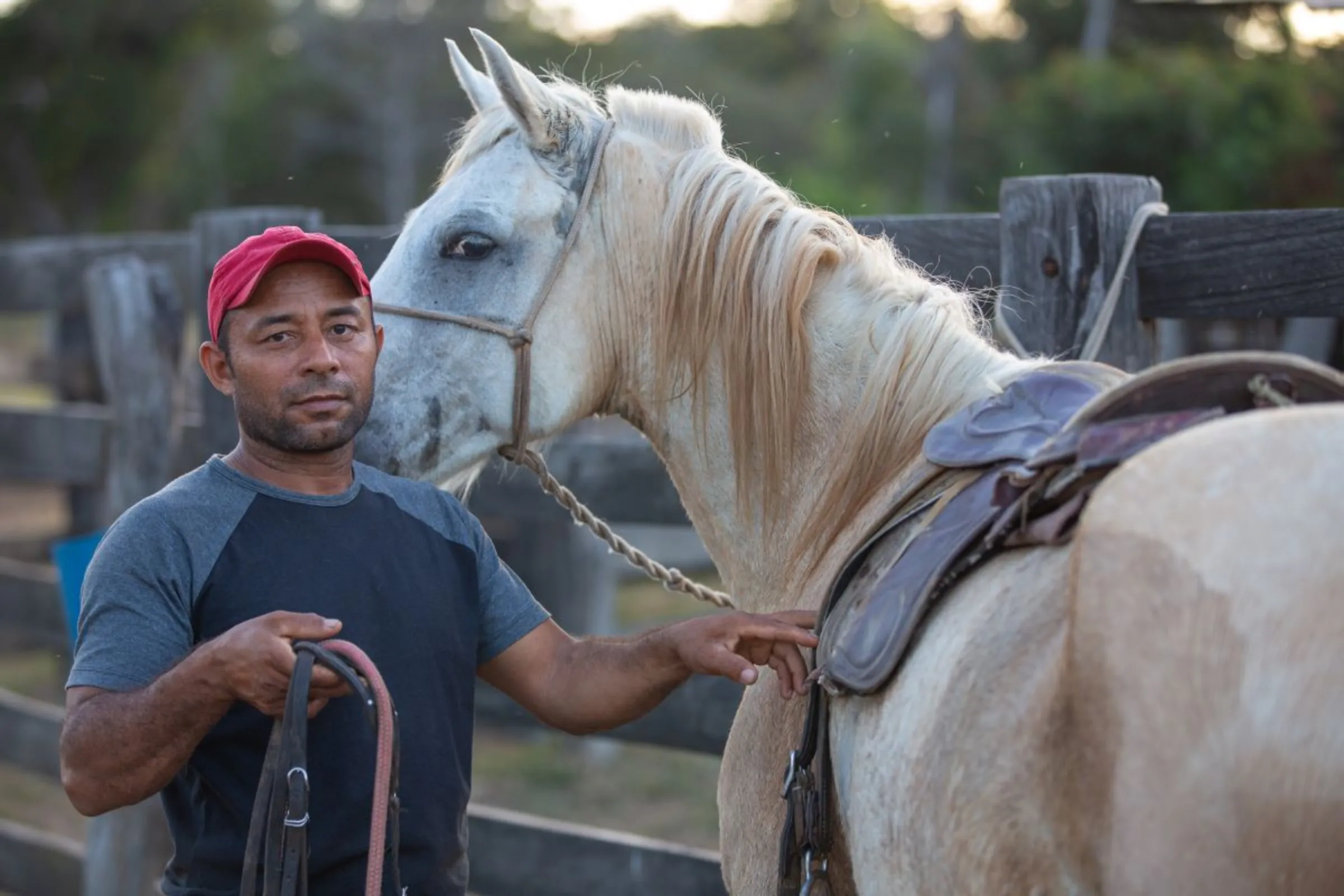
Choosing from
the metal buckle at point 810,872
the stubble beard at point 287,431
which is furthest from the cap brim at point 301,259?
the metal buckle at point 810,872

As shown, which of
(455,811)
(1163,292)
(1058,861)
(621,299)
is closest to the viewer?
(1058,861)

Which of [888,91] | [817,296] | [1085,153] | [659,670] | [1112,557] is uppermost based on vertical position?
[888,91]

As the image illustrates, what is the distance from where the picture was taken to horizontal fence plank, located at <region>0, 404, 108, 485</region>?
4.57 meters

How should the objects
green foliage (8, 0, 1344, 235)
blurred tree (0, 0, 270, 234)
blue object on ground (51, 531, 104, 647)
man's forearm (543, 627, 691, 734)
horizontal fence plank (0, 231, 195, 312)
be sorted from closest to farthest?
man's forearm (543, 627, 691, 734)
blue object on ground (51, 531, 104, 647)
horizontal fence plank (0, 231, 195, 312)
green foliage (8, 0, 1344, 235)
blurred tree (0, 0, 270, 234)

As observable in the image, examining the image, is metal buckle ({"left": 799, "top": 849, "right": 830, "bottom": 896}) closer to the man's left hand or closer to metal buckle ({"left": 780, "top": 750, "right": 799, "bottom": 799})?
metal buckle ({"left": 780, "top": 750, "right": 799, "bottom": 799})

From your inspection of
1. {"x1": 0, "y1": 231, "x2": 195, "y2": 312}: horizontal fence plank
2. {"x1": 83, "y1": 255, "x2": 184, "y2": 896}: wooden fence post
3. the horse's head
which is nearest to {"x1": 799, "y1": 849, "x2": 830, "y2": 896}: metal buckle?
the horse's head

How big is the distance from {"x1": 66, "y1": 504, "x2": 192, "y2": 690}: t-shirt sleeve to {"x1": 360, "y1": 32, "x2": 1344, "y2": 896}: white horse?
0.65 metres

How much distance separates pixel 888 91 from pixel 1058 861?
2213cm

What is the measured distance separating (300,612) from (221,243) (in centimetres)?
226

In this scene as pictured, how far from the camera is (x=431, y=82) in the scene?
4094 cm

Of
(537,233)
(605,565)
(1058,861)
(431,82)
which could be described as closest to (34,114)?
(431,82)

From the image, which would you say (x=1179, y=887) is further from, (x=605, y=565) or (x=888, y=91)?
(x=888, y=91)

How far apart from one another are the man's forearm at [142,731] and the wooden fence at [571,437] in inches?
68.7

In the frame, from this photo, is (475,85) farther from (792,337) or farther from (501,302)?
(792,337)
